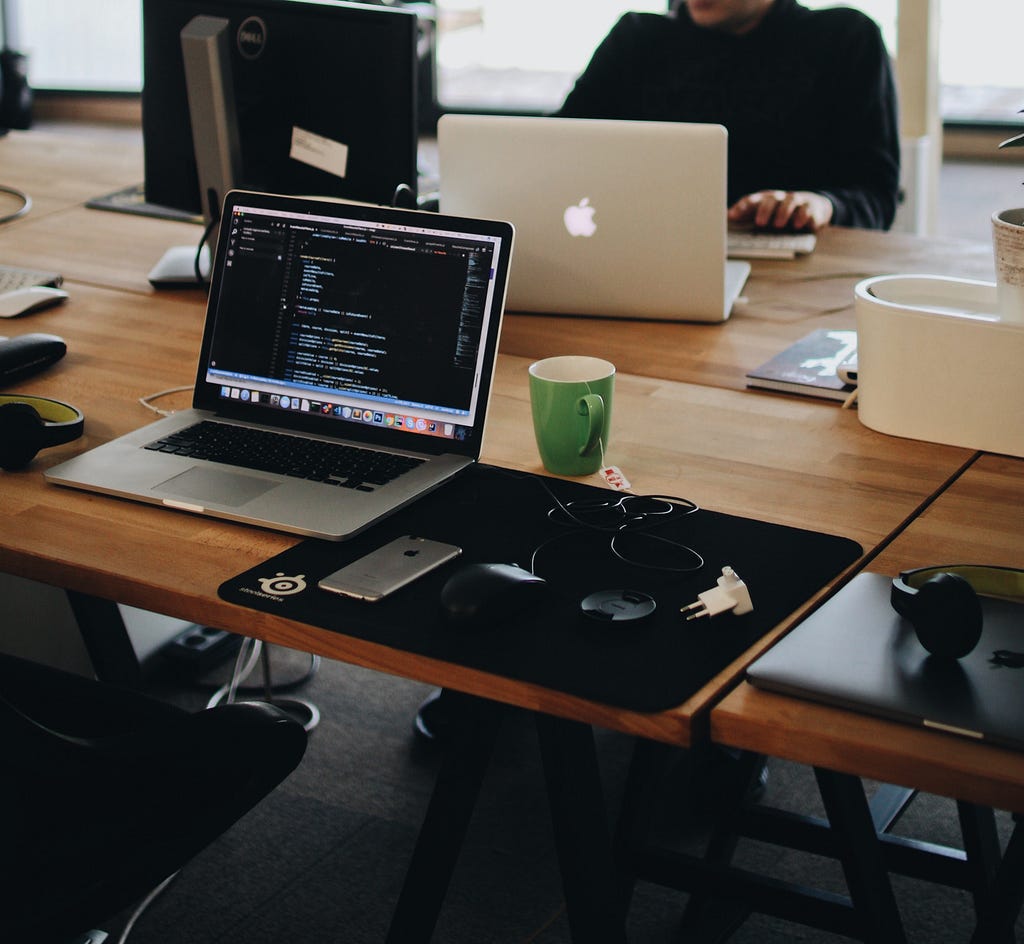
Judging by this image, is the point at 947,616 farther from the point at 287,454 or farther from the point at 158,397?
the point at 158,397

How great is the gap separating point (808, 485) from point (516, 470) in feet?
1.07

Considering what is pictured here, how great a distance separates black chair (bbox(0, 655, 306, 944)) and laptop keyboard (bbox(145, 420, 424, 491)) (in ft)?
0.86

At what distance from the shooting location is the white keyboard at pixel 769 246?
2244 millimetres

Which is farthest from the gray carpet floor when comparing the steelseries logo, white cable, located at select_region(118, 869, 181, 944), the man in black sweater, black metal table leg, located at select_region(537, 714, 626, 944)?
the man in black sweater

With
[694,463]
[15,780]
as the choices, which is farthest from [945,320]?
[15,780]

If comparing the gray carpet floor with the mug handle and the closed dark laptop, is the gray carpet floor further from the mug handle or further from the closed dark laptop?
the closed dark laptop

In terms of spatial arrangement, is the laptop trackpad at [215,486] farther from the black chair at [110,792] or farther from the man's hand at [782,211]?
the man's hand at [782,211]

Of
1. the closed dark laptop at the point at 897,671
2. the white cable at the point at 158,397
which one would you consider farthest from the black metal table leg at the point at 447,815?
the white cable at the point at 158,397

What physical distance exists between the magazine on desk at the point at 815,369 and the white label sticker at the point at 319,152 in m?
0.78

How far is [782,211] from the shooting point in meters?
2.29

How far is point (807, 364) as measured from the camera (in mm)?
1757

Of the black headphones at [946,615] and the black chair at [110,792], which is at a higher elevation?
the black headphones at [946,615]

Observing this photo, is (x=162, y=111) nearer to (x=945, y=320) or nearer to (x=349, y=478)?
(x=349, y=478)

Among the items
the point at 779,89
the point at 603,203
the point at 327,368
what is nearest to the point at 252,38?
the point at 603,203
